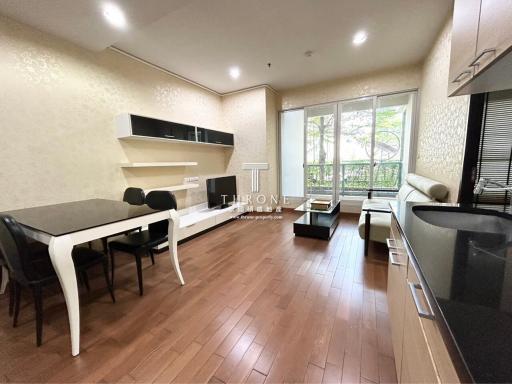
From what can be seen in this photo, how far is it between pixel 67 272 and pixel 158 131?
2404mm

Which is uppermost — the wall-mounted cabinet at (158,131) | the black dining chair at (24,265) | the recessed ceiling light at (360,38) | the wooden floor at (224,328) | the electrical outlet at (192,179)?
the recessed ceiling light at (360,38)

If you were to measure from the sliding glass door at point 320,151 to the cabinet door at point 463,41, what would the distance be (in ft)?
11.5

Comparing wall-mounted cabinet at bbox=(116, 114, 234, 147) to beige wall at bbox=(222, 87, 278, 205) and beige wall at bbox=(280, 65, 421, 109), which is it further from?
beige wall at bbox=(280, 65, 421, 109)

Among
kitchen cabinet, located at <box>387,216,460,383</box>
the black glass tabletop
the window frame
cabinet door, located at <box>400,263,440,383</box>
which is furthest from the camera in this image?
the window frame

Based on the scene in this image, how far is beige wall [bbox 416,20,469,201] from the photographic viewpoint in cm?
201

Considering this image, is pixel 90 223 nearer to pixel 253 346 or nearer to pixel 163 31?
pixel 253 346

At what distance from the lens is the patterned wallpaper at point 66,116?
2.16 meters

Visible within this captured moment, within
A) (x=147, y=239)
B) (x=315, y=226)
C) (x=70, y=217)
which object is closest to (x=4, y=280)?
(x=70, y=217)

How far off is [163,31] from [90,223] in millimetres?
2512

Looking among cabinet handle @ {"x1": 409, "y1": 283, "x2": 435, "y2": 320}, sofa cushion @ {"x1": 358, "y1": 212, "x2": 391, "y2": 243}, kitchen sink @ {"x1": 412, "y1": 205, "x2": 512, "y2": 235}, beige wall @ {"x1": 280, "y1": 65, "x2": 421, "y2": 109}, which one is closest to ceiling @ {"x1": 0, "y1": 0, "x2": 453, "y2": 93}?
beige wall @ {"x1": 280, "y1": 65, "x2": 421, "y2": 109}

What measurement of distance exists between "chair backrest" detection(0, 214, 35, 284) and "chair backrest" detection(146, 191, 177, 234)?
1032 millimetres

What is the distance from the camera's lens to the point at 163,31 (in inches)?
105

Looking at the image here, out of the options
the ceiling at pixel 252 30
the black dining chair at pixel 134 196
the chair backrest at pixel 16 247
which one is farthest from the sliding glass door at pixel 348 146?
the chair backrest at pixel 16 247

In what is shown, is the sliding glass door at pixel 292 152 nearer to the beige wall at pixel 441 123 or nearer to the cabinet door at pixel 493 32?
the beige wall at pixel 441 123
